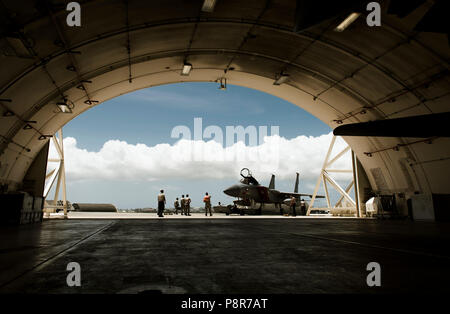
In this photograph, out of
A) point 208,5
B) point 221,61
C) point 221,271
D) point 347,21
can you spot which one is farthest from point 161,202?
point 221,271

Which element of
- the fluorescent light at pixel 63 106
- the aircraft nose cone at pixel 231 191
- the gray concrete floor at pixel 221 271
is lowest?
the gray concrete floor at pixel 221 271

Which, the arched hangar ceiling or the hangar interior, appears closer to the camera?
the hangar interior

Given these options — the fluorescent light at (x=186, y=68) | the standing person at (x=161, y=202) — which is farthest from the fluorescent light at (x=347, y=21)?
the standing person at (x=161, y=202)

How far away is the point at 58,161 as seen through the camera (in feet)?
54.9

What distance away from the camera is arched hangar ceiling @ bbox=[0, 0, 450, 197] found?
8914 millimetres

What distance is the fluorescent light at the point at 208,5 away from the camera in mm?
9130

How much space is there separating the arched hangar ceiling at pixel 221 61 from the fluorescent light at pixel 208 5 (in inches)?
16.6

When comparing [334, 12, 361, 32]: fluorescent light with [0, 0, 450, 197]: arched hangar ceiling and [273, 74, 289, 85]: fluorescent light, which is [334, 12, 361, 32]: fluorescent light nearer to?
[0, 0, 450, 197]: arched hangar ceiling

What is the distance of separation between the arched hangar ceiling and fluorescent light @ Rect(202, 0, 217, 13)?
0.42 m

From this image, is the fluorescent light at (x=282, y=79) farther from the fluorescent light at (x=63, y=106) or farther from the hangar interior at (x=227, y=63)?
the fluorescent light at (x=63, y=106)

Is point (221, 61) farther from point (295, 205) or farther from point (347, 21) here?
point (295, 205)

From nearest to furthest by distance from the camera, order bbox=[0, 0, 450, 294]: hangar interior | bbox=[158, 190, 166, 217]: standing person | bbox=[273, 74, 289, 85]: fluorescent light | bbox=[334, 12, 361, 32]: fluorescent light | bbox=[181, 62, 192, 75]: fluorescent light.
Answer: bbox=[0, 0, 450, 294]: hangar interior < bbox=[334, 12, 361, 32]: fluorescent light < bbox=[181, 62, 192, 75]: fluorescent light < bbox=[273, 74, 289, 85]: fluorescent light < bbox=[158, 190, 166, 217]: standing person

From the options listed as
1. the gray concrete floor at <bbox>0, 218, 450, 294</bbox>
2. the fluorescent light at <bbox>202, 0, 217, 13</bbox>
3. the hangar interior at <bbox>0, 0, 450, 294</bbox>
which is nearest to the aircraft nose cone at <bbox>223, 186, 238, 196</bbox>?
the hangar interior at <bbox>0, 0, 450, 294</bbox>
